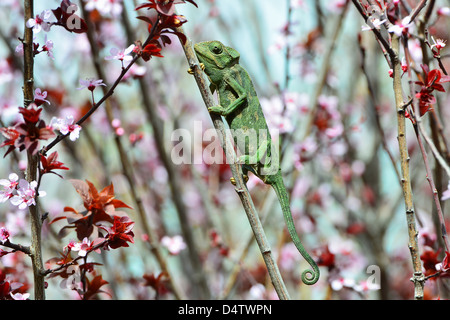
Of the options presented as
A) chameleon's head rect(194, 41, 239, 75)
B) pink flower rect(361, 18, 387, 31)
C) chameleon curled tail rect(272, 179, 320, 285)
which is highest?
chameleon's head rect(194, 41, 239, 75)

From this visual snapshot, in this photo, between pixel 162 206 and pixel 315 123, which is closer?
pixel 315 123

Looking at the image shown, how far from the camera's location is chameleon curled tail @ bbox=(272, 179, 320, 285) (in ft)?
5.35

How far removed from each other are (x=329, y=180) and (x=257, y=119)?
272cm

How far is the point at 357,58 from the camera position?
14.9 ft

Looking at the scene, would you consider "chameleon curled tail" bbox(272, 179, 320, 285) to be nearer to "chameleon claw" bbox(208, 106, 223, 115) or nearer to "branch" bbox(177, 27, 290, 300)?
"branch" bbox(177, 27, 290, 300)

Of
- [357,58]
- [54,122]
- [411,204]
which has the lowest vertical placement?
[411,204]

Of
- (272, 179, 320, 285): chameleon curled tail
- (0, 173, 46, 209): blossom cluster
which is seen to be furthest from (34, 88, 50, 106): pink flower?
(272, 179, 320, 285): chameleon curled tail

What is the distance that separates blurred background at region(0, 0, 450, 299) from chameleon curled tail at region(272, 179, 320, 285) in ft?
2.88

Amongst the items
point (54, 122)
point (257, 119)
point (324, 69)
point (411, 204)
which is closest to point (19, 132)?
point (54, 122)

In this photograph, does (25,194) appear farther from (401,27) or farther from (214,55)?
(401,27)

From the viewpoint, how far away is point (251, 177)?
3.54 meters

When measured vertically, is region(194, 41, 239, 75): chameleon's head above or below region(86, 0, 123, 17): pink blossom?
below

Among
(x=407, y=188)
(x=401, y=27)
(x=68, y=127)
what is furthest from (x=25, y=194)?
(x=401, y=27)

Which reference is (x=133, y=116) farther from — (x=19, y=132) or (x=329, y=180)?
(x=19, y=132)
